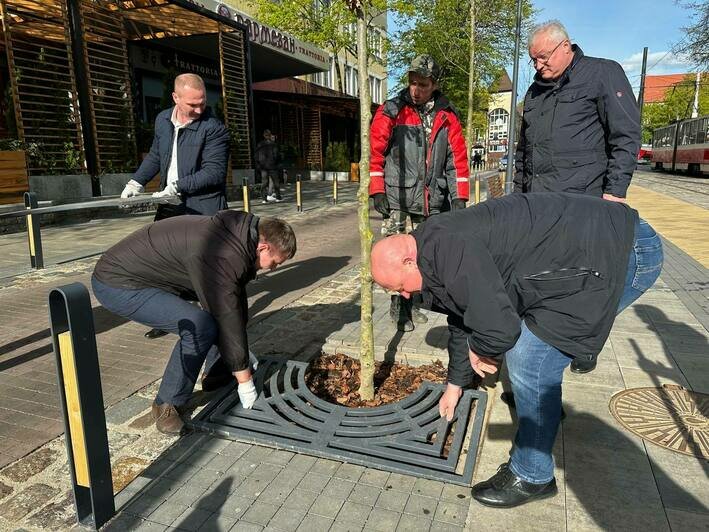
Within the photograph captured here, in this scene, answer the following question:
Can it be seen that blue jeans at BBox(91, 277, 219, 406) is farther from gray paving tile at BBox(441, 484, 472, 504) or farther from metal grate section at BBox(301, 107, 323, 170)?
metal grate section at BBox(301, 107, 323, 170)

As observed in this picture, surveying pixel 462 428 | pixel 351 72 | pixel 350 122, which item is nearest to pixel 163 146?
pixel 462 428

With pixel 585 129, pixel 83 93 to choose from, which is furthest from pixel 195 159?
pixel 83 93

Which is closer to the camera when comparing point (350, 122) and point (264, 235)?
point (264, 235)

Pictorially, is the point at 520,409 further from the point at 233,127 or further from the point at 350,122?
the point at 350,122

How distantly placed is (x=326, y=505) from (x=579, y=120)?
8.27 feet

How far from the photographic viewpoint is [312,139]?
26188 mm

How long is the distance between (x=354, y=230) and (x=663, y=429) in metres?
8.12

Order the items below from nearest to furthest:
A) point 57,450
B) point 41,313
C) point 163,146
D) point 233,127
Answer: point 57,450, point 163,146, point 41,313, point 233,127

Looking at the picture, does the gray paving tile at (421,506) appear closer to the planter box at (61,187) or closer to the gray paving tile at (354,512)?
the gray paving tile at (354,512)

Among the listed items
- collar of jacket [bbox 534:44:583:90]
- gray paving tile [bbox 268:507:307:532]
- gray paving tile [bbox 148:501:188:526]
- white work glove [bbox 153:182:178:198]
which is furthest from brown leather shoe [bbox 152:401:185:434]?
collar of jacket [bbox 534:44:583:90]

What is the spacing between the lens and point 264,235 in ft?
8.89

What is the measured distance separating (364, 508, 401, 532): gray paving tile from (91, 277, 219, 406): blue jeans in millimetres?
1195

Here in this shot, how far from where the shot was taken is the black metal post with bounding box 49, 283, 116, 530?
6.00 ft

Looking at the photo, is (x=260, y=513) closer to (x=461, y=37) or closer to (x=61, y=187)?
(x=61, y=187)
